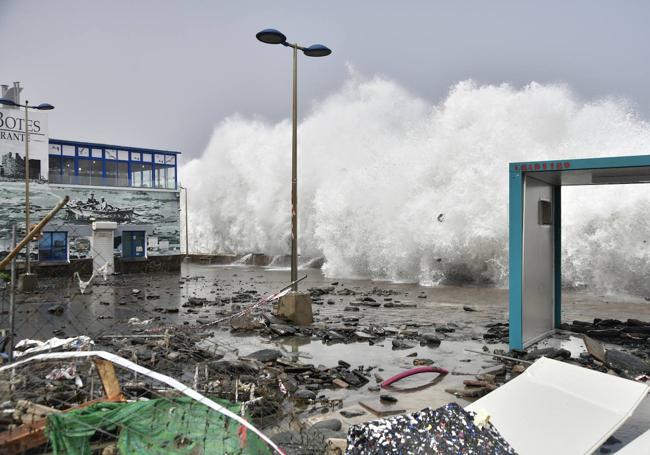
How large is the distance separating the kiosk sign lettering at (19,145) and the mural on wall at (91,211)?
1.13 m

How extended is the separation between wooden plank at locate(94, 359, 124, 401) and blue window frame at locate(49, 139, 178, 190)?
3526 cm

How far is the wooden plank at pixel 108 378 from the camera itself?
4873 millimetres

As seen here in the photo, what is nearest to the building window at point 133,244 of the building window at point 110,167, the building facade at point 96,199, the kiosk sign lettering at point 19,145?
the building facade at point 96,199

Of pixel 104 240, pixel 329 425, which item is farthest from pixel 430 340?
pixel 104 240

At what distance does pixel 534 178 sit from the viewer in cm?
969

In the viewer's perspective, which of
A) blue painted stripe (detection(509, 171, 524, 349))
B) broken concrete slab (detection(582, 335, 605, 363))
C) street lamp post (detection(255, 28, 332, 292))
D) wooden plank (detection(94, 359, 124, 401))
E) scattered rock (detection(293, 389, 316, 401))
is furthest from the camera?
street lamp post (detection(255, 28, 332, 292))

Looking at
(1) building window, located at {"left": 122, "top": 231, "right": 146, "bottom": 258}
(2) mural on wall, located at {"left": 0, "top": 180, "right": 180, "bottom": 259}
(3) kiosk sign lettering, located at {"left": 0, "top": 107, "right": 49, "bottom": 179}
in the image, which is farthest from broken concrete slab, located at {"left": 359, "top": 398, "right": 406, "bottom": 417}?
(3) kiosk sign lettering, located at {"left": 0, "top": 107, "right": 49, "bottom": 179}

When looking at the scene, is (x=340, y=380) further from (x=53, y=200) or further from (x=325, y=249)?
(x=53, y=200)

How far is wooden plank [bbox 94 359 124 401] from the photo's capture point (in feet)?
16.0

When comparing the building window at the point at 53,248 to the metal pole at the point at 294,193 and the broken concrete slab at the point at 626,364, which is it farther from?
the broken concrete slab at the point at 626,364

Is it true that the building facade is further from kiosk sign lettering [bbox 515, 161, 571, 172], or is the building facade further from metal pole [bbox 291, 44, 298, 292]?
kiosk sign lettering [bbox 515, 161, 571, 172]

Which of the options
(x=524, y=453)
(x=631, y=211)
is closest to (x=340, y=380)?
(x=524, y=453)

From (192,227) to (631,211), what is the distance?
64.6 metres

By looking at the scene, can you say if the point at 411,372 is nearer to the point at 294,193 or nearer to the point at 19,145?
the point at 294,193
